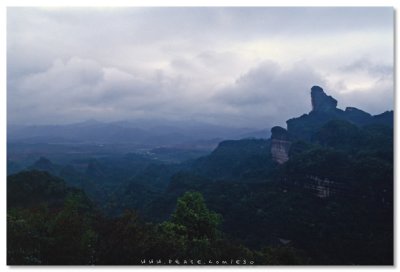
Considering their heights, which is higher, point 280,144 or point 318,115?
point 318,115

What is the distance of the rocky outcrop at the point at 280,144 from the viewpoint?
4466cm

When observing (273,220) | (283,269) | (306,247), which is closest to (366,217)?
(306,247)

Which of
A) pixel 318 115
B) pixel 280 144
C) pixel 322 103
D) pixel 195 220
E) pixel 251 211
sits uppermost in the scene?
pixel 322 103

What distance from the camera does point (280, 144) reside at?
45.8 m

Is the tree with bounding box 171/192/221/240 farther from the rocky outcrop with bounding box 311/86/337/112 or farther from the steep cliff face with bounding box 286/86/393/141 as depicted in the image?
the rocky outcrop with bounding box 311/86/337/112

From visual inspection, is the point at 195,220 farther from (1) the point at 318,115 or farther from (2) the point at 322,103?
(1) the point at 318,115

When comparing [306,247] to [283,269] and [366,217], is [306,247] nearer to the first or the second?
[366,217]

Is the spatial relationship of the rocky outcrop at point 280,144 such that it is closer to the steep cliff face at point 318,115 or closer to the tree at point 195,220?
the steep cliff face at point 318,115

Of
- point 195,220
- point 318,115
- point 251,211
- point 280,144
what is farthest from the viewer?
point 318,115

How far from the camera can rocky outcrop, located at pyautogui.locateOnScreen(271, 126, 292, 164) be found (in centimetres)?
4466

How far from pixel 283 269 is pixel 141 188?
4023 cm

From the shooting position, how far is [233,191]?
3259 cm

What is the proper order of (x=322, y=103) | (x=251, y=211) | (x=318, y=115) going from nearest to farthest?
(x=251, y=211), (x=322, y=103), (x=318, y=115)

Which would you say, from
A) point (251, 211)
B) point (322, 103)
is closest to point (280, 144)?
point (322, 103)
